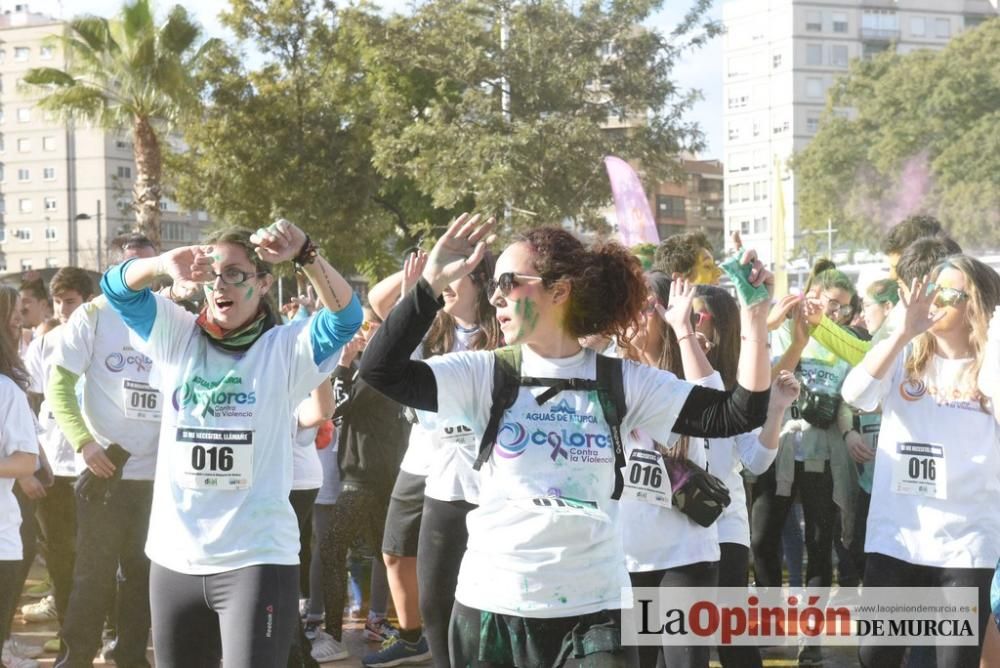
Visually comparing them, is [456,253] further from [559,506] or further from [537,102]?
[537,102]

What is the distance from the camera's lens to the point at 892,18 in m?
106

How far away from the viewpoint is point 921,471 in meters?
5.05

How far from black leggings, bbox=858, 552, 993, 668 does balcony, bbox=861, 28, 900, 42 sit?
105940mm

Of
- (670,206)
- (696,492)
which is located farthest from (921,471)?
(670,206)

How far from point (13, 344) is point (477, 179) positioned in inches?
778

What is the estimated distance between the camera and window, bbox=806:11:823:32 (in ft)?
335

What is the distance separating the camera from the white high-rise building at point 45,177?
99062 mm

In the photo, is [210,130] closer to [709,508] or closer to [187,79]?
[187,79]

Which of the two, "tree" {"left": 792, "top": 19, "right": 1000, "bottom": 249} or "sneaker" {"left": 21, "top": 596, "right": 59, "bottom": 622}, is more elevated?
"tree" {"left": 792, "top": 19, "right": 1000, "bottom": 249}

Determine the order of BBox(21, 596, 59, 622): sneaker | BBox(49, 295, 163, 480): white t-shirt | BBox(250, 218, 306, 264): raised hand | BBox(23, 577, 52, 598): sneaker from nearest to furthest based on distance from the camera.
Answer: BBox(250, 218, 306, 264): raised hand → BBox(49, 295, 163, 480): white t-shirt → BBox(21, 596, 59, 622): sneaker → BBox(23, 577, 52, 598): sneaker

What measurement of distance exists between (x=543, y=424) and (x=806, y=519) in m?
4.62

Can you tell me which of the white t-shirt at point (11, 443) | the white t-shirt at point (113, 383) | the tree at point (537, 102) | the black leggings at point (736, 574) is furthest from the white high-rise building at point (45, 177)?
the black leggings at point (736, 574)

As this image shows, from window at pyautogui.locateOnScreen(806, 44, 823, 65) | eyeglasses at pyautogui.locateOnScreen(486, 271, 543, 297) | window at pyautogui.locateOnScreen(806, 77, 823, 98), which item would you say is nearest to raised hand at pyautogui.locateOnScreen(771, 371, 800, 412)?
eyeglasses at pyautogui.locateOnScreen(486, 271, 543, 297)

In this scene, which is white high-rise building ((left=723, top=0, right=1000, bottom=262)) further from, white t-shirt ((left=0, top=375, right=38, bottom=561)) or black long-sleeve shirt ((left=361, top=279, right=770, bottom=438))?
black long-sleeve shirt ((left=361, top=279, right=770, bottom=438))
